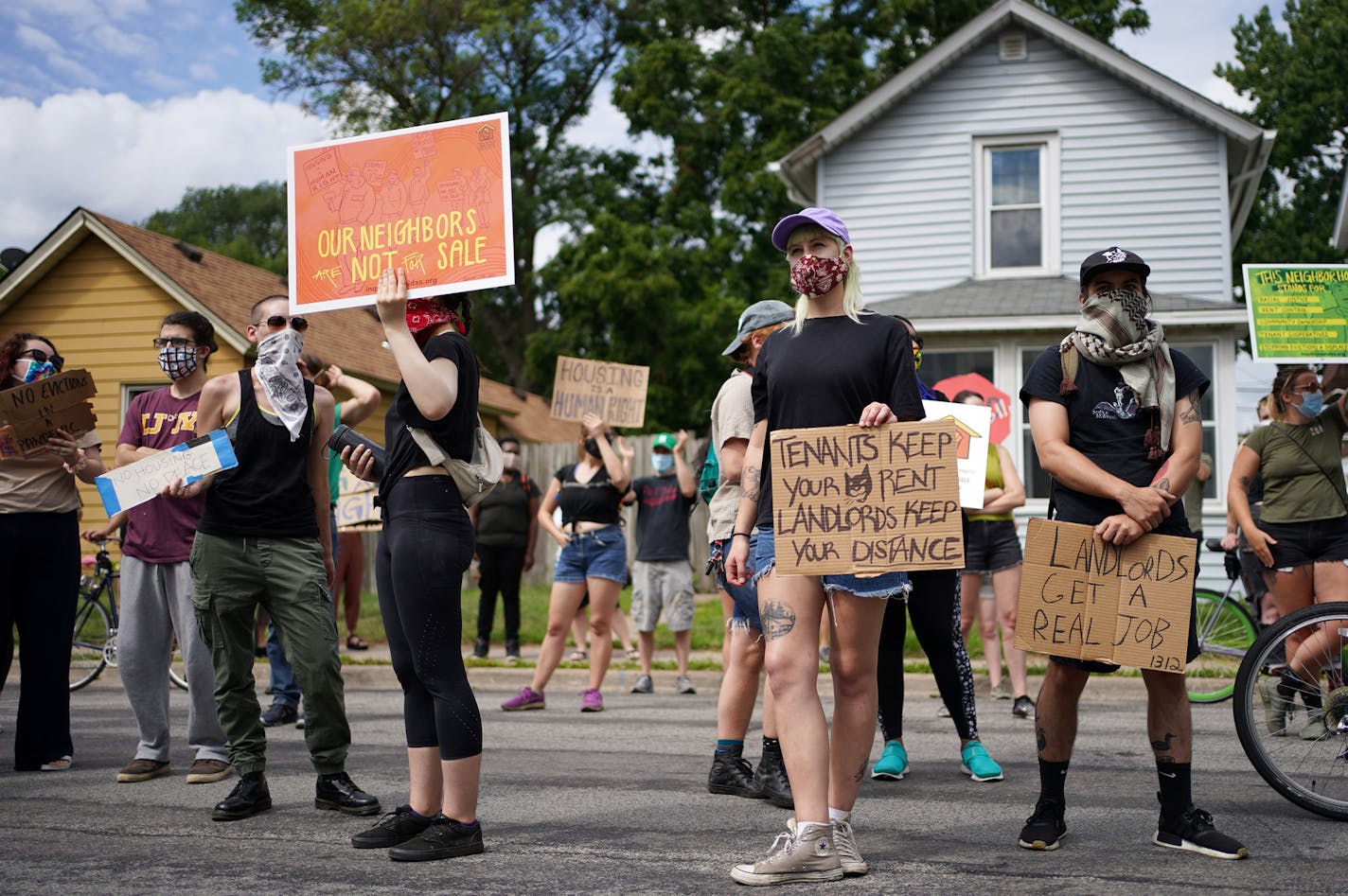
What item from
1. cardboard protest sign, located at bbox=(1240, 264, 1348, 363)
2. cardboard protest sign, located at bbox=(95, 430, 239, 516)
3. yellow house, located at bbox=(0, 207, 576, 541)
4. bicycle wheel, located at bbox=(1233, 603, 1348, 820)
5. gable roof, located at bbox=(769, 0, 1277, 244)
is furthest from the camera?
yellow house, located at bbox=(0, 207, 576, 541)

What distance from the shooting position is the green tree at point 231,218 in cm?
7156

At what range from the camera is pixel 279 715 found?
8477mm

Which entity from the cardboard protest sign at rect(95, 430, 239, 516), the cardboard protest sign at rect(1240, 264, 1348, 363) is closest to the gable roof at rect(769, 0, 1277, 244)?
the cardboard protest sign at rect(1240, 264, 1348, 363)

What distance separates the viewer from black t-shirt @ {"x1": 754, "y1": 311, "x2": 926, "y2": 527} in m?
4.31

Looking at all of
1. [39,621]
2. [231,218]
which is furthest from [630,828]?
[231,218]

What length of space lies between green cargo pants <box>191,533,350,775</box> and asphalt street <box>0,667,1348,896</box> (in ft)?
1.05

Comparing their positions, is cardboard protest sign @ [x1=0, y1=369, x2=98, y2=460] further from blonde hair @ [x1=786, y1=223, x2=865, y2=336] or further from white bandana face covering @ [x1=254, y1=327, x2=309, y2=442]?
blonde hair @ [x1=786, y1=223, x2=865, y2=336]

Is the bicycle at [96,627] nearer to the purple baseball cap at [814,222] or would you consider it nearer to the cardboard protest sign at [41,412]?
the cardboard protest sign at [41,412]

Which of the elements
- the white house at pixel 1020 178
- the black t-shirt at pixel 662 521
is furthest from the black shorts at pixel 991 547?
the white house at pixel 1020 178

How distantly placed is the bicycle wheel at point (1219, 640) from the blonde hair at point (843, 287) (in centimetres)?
587

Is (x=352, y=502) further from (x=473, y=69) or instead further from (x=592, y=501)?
(x=473, y=69)

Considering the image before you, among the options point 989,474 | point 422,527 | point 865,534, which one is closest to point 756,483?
point 865,534

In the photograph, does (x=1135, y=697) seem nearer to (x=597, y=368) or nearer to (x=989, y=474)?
(x=989, y=474)

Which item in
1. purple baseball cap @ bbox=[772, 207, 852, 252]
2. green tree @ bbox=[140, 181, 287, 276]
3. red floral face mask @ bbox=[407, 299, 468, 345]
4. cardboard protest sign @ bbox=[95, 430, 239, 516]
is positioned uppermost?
green tree @ bbox=[140, 181, 287, 276]
